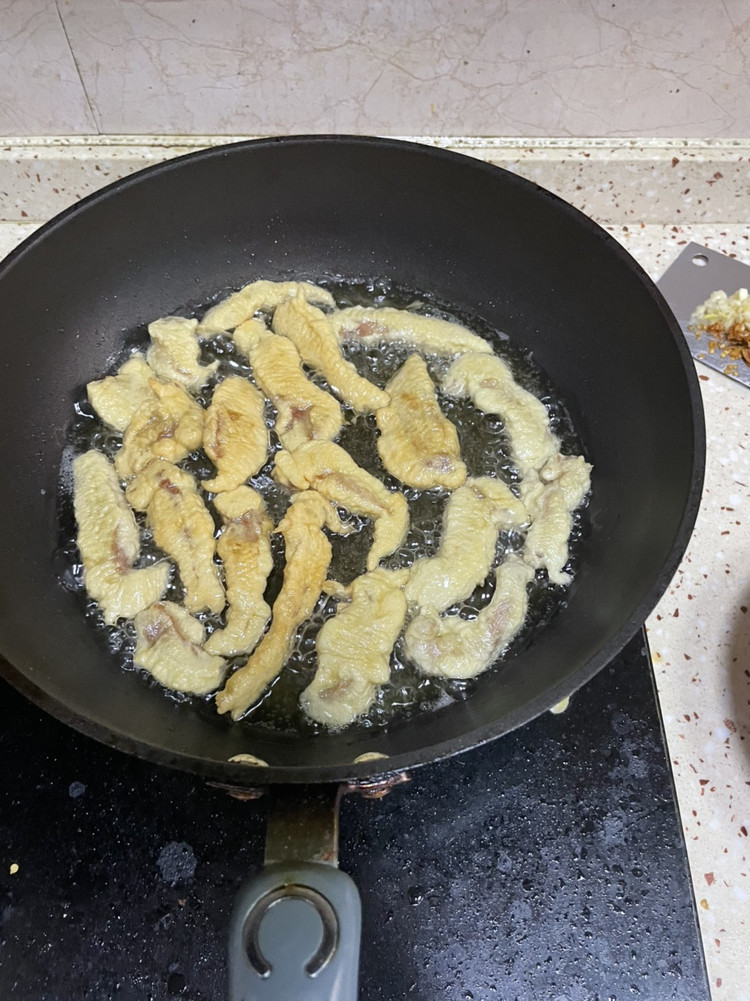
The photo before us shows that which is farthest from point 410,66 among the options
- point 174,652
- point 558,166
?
point 174,652

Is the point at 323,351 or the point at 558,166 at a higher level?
the point at 558,166

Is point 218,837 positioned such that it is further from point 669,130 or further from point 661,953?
point 669,130

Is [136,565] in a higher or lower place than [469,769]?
higher

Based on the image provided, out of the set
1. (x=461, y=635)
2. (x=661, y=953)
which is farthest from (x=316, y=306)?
(x=661, y=953)

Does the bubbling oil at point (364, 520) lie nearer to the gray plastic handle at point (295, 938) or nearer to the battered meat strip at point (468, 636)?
the battered meat strip at point (468, 636)

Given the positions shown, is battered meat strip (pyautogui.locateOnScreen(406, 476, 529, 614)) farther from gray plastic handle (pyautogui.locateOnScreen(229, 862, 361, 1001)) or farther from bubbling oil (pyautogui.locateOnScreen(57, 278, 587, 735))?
gray plastic handle (pyautogui.locateOnScreen(229, 862, 361, 1001))

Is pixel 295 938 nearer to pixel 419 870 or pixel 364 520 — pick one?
pixel 419 870
